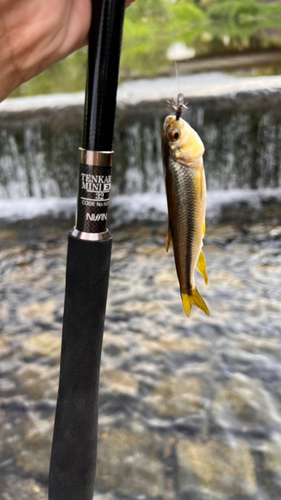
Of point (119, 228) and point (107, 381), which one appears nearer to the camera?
point (107, 381)

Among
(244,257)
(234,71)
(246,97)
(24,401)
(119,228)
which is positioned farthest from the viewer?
(234,71)

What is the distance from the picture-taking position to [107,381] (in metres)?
3.21

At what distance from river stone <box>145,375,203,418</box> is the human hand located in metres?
2.23

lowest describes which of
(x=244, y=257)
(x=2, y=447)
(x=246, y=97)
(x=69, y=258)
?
(x=2, y=447)

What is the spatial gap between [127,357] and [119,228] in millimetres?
2425

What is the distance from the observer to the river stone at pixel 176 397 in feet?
9.57

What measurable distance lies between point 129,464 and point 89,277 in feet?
5.74

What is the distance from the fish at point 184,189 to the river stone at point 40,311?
9.39ft

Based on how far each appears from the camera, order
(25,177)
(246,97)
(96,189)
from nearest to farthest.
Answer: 1. (96,189)
2. (246,97)
3. (25,177)

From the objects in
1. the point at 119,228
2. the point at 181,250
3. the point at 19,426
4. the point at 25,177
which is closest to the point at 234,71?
the point at 25,177

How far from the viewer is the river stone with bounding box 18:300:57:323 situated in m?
3.98

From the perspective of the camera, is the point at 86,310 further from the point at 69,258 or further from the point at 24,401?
the point at 24,401

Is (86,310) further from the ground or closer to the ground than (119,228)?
further from the ground

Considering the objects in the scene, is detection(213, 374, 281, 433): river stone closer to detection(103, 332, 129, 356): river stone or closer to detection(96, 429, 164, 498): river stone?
detection(96, 429, 164, 498): river stone
